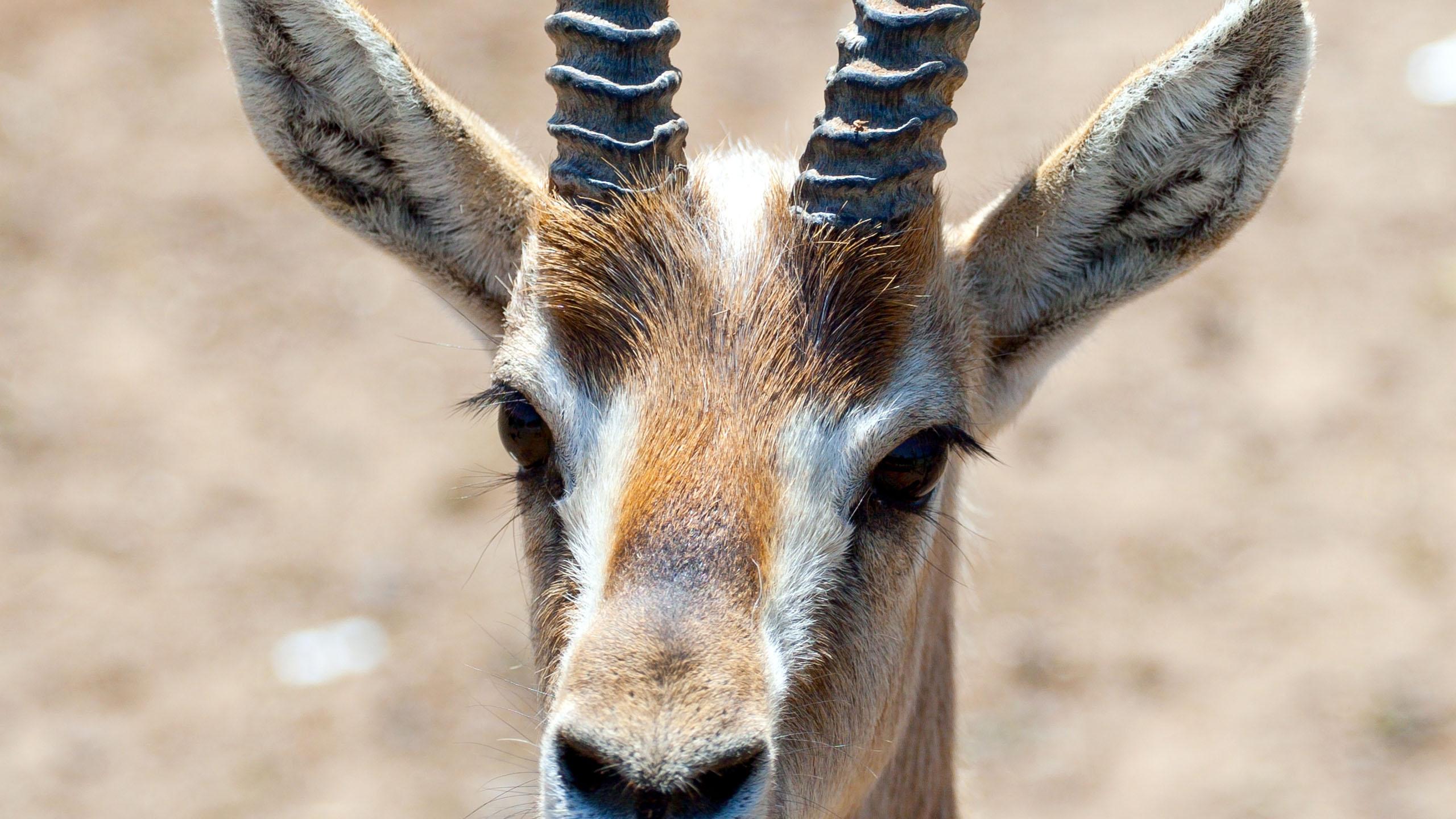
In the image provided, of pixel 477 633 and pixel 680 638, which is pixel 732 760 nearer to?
pixel 680 638

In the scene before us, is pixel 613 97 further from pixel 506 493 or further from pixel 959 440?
pixel 506 493

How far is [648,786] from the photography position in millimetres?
3145

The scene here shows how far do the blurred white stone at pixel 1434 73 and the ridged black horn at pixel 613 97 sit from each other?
29.3 ft

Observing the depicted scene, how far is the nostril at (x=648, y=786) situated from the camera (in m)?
3.17

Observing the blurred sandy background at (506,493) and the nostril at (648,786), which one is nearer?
the nostril at (648,786)

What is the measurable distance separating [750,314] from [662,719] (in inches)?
50.5

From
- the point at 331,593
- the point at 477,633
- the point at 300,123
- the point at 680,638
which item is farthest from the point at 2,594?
the point at 680,638

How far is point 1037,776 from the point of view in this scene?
7785 millimetres

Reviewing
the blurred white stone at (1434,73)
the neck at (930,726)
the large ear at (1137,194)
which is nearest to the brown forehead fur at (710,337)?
the large ear at (1137,194)

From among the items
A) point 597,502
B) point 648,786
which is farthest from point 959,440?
point 648,786

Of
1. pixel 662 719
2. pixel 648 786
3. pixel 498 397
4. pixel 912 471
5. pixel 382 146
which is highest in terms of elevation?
pixel 382 146

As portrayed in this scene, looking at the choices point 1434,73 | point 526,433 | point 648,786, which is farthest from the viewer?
point 1434,73

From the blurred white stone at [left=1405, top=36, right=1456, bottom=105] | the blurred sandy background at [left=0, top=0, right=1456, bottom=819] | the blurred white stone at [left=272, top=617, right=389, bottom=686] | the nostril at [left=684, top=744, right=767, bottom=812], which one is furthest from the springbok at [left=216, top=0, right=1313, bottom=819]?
the blurred white stone at [left=1405, top=36, right=1456, bottom=105]

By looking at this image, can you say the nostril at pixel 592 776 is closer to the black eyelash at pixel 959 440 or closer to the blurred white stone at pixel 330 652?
the black eyelash at pixel 959 440
